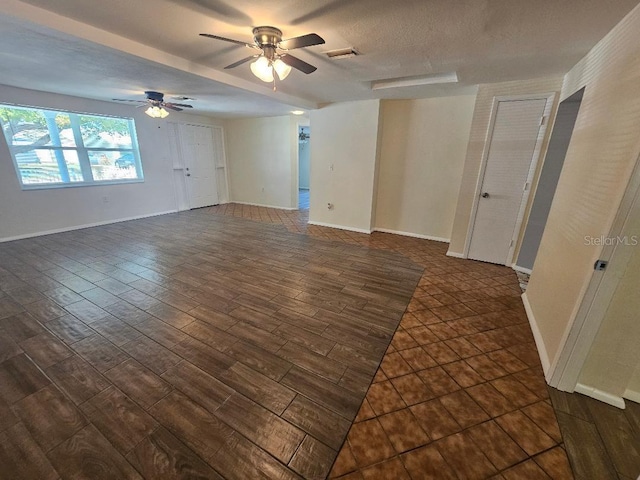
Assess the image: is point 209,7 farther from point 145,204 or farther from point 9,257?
point 145,204

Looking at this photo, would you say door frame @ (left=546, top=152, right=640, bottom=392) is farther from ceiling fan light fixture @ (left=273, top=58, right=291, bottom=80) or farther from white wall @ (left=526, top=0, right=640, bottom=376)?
ceiling fan light fixture @ (left=273, top=58, right=291, bottom=80)

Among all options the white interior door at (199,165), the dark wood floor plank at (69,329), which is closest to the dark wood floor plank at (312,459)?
the dark wood floor plank at (69,329)

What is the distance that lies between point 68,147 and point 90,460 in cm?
558

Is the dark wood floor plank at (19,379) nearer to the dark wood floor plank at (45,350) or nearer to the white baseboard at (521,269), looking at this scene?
the dark wood floor plank at (45,350)

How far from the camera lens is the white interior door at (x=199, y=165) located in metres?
6.59

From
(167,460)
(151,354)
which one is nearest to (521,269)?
(167,460)

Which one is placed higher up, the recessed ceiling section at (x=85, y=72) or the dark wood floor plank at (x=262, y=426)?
the recessed ceiling section at (x=85, y=72)

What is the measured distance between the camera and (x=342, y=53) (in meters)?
2.51

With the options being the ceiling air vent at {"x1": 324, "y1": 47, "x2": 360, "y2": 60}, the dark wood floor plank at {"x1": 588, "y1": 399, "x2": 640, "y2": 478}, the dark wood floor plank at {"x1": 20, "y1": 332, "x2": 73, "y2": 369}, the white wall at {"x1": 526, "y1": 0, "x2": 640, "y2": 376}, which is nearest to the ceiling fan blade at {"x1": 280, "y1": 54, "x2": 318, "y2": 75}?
the ceiling air vent at {"x1": 324, "y1": 47, "x2": 360, "y2": 60}

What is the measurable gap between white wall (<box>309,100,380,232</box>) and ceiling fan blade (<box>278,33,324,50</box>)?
2.84m

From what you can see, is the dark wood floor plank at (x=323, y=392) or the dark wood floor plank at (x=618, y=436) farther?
the dark wood floor plank at (x=323, y=392)

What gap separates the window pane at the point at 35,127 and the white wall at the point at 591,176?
713cm

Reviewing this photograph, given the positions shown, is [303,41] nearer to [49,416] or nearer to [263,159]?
[49,416]

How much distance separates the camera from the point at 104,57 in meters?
2.62
